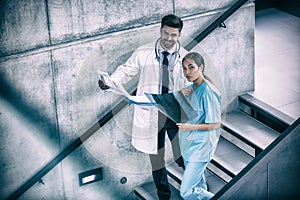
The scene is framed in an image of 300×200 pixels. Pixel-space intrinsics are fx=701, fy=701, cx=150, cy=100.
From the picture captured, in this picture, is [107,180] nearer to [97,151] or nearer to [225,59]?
[97,151]

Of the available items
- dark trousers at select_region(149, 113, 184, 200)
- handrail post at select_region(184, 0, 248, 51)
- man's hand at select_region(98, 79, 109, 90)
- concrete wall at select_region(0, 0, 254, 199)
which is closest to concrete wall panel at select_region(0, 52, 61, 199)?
concrete wall at select_region(0, 0, 254, 199)

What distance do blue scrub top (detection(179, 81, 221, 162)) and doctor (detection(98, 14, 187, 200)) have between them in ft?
0.87

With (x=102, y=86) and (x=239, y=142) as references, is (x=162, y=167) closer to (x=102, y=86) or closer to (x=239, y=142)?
(x=239, y=142)

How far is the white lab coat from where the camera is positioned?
6.20 metres

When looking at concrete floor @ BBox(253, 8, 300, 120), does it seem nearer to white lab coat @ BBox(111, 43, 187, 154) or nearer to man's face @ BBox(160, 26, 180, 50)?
white lab coat @ BBox(111, 43, 187, 154)

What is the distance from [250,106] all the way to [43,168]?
217 cm

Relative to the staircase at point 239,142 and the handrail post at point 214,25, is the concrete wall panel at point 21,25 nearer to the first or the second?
the handrail post at point 214,25

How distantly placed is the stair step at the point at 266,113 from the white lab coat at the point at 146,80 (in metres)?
1.08

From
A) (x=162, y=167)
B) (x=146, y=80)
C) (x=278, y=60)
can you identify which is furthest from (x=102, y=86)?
(x=278, y=60)

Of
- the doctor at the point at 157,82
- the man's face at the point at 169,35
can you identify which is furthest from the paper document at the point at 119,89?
the man's face at the point at 169,35

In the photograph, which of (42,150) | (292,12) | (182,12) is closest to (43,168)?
(42,150)

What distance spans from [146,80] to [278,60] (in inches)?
83.9

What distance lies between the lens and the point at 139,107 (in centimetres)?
631

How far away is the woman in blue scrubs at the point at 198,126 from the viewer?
5.89m
